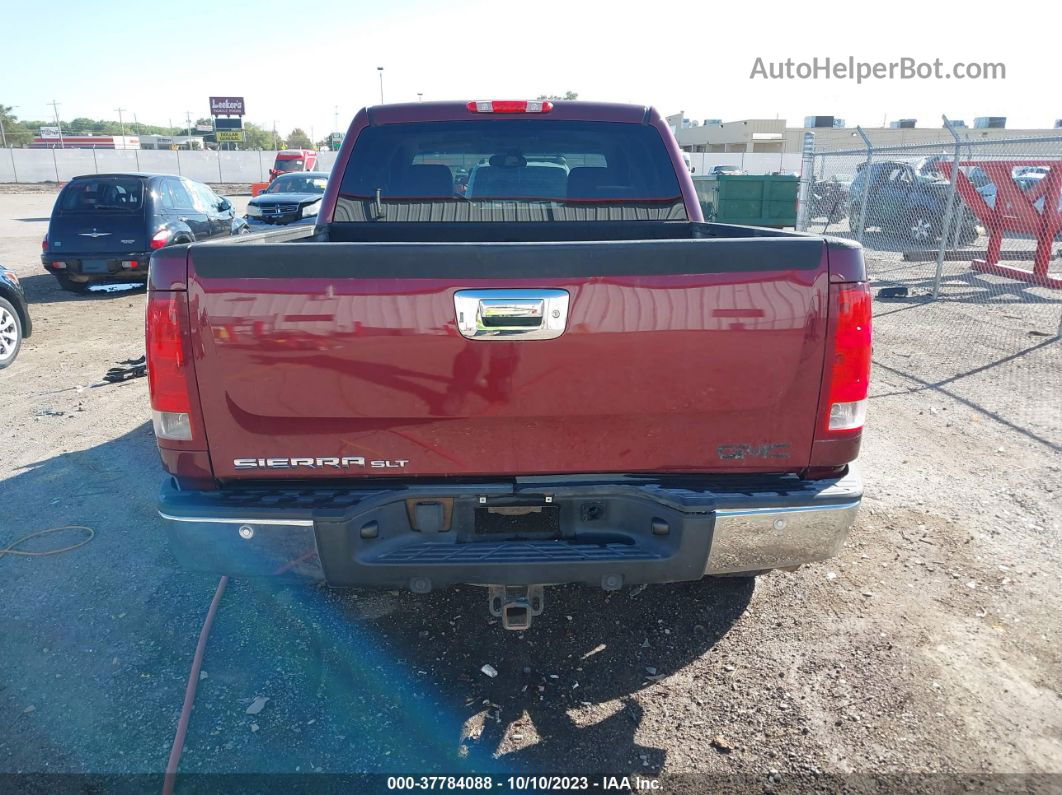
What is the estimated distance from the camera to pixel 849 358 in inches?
95.5

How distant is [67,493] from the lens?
473 centimetres

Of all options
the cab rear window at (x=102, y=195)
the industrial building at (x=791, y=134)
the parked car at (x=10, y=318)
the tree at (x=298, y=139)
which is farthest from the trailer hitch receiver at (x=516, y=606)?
the tree at (x=298, y=139)

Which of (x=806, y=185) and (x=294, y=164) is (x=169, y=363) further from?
(x=294, y=164)

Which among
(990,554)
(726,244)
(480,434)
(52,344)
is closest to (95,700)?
(480,434)

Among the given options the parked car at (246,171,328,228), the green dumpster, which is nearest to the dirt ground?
the parked car at (246,171,328,228)

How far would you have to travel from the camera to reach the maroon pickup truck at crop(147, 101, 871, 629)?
2.29 meters

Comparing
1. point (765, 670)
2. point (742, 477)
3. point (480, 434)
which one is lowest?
point (765, 670)

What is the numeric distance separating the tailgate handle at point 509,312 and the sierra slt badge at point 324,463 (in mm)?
526

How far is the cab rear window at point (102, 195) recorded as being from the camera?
11.4 metres

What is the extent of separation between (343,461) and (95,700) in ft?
4.87

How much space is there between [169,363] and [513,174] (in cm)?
242

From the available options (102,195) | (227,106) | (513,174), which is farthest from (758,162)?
(227,106)

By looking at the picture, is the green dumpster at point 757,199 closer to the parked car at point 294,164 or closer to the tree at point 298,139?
the parked car at point 294,164

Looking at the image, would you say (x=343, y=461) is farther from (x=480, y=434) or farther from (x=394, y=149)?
(x=394, y=149)
